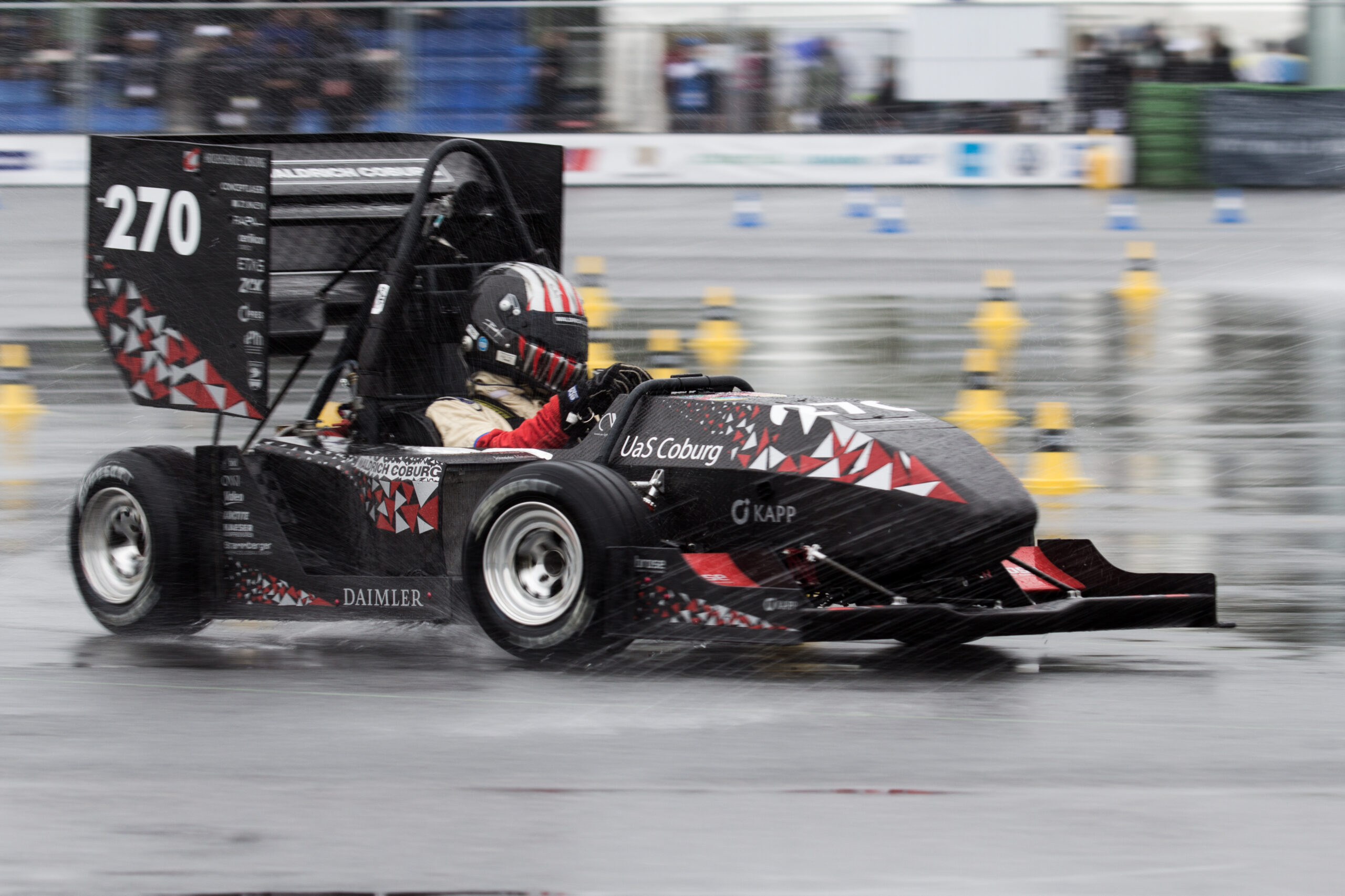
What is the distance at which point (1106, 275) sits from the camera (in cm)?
2042

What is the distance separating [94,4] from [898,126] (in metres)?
10.3

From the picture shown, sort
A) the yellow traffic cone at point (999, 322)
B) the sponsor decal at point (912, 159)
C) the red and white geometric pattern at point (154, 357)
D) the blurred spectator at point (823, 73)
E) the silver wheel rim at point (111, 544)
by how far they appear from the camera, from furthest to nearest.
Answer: the sponsor decal at point (912, 159) → the blurred spectator at point (823, 73) → the yellow traffic cone at point (999, 322) → the silver wheel rim at point (111, 544) → the red and white geometric pattern at point (154, 357)

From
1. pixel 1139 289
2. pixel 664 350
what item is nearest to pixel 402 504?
pixel 664 350

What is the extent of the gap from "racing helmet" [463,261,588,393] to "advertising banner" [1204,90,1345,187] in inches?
761

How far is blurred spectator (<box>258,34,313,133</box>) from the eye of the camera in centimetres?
2411

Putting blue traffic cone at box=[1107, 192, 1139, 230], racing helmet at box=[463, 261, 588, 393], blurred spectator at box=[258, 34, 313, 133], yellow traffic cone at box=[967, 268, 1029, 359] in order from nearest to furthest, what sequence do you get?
racing helmet at box=[463, 261, 588, 393]
yellow traffic cone at box=[967, 268, 1029, 359]
blue traffic cone at box=[1107, 192, 1139, 230]
blurred spectator at box=[258, 34, 313, 133]

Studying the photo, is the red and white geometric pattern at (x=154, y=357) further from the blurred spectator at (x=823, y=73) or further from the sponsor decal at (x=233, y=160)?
the blurred spectator at (x=823, y=73)

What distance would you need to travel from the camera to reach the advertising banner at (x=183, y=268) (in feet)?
25.2

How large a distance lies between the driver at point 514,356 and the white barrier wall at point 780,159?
17.4 meters

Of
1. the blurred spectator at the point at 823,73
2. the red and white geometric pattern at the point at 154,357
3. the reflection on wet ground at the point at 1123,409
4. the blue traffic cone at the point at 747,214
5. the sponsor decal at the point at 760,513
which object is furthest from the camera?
the blurred spectator at the point at 823,73

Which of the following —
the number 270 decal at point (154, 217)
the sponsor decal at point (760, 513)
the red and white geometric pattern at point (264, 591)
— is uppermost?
the number 270 decal at point (154, 217)

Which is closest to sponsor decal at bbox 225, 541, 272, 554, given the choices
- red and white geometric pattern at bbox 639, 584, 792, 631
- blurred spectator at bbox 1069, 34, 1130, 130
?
red and white geometric pattern at bbox 639, 584, 792, 631

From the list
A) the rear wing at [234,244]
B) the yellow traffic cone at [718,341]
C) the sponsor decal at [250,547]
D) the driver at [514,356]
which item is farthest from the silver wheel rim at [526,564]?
the yellow traffic cone at [718,341]

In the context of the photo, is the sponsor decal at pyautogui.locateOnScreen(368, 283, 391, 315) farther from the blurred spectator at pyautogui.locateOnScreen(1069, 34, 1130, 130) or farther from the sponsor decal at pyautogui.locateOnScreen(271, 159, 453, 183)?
the blurred spectator at pyautogui.locateOnScreen(1069, 34, 1130, 130)
